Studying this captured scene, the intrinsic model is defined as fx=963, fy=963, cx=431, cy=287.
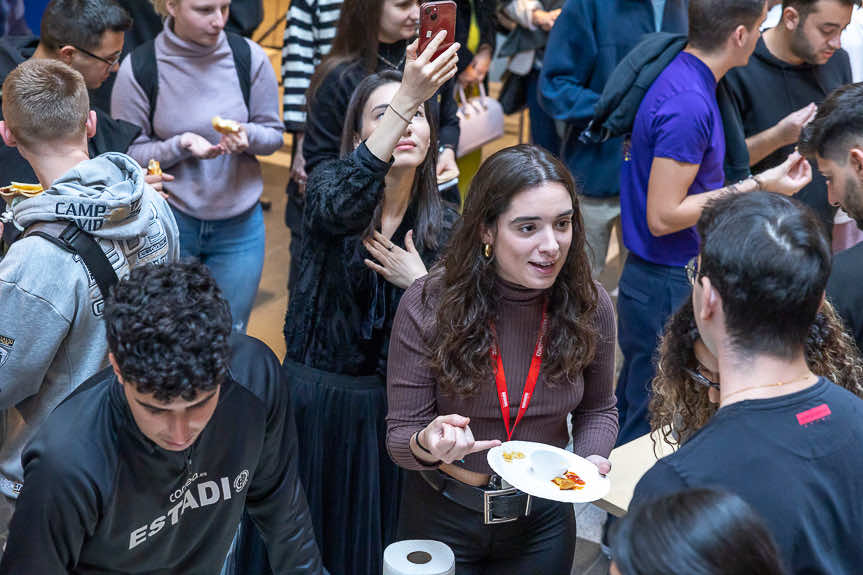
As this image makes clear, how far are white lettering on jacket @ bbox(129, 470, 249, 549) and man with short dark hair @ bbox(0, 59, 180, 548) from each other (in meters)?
0.63

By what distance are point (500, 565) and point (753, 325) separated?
1.04m

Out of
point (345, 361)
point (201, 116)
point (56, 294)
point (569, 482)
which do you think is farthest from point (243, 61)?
point (569, 482)

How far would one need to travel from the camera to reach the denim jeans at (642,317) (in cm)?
345

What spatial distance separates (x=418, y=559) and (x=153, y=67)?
230cm

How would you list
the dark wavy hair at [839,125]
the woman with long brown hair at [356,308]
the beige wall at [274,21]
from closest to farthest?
the dark wavy hair at [839,125] < the woman with long brown hair at [356,308] < the beige wall at [274,21]

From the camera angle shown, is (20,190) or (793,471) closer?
(793,471)

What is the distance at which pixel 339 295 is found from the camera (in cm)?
275

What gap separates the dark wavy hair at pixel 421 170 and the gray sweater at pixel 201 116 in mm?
891

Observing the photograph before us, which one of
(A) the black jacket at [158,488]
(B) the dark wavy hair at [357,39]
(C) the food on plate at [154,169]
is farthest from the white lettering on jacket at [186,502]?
(B) the dark wavy hair at [357,39]

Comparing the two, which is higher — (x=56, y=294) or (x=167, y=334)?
(x=167, y=334)

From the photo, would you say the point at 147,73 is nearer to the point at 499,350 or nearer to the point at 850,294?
the point at 499,350

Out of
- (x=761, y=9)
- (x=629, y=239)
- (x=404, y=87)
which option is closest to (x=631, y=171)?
(x=629, y=239)

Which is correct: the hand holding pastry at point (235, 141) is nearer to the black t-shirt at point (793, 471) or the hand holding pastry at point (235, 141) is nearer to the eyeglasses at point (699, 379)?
the eyeglasses at point (699, 379)

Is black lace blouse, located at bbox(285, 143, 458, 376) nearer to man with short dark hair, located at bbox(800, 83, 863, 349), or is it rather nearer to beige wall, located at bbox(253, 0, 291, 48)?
man with short dark hair, located at bbox(800, 83, 863, 349)
